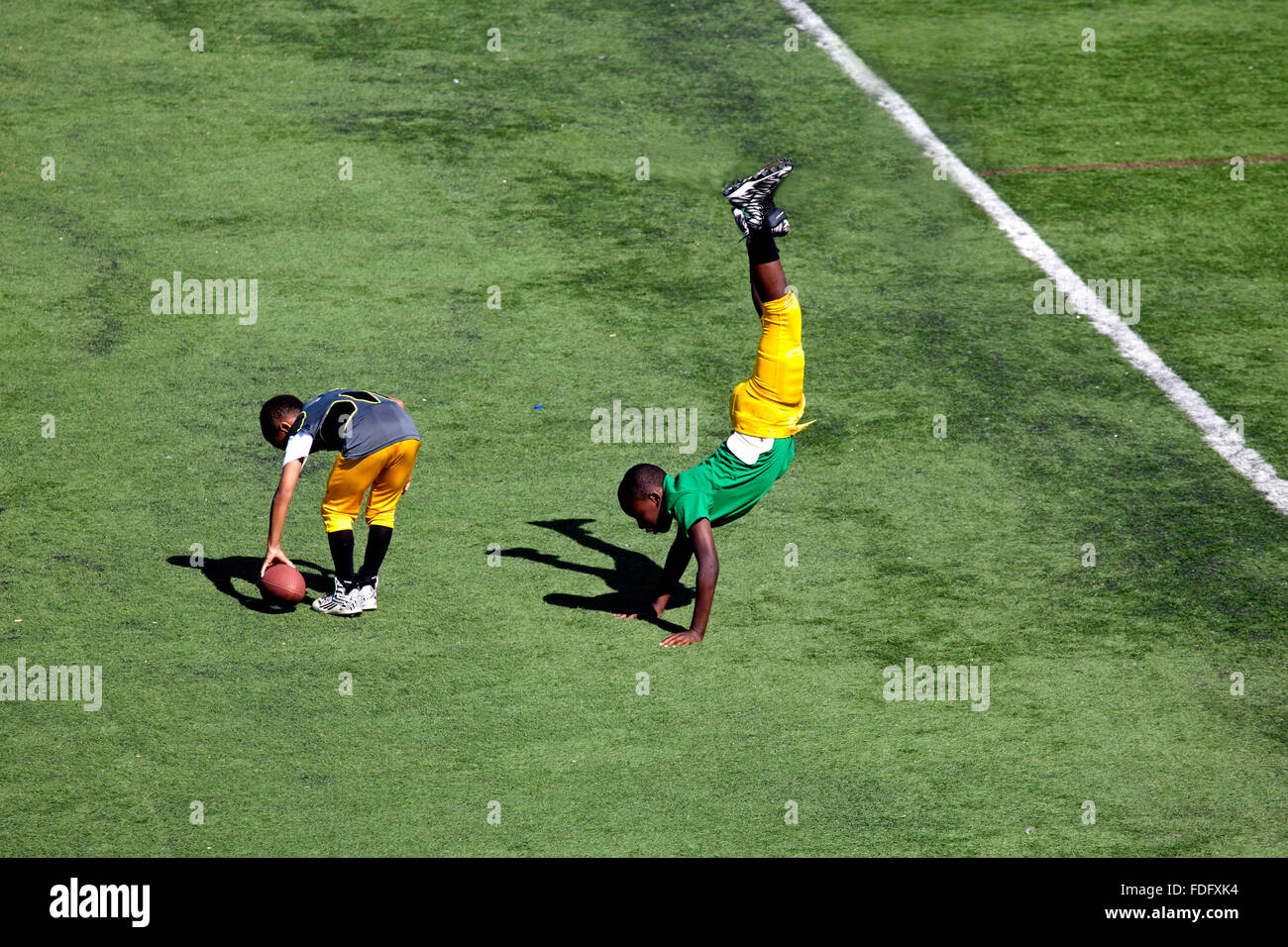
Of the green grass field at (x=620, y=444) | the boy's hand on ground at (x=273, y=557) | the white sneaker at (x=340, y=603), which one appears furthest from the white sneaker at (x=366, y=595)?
the boy's hand on ground at (x=273, y=557)

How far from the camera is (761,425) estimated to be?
815cm

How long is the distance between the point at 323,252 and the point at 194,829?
704 cm

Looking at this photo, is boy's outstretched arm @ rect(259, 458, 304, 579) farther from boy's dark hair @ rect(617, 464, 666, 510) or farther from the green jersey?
the green jersey

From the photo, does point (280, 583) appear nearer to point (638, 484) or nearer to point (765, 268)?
point (638, 484)

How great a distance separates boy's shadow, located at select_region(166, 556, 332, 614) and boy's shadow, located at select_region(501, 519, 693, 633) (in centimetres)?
112

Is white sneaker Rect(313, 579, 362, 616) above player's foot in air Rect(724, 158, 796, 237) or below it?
below

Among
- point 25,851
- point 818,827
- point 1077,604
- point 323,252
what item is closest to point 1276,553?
point 1077,604

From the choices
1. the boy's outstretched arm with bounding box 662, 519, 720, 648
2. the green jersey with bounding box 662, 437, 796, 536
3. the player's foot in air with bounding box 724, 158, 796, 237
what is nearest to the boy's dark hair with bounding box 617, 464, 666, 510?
the green jersey with bounding box 662, 437, 796, 536

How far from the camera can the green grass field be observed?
279 inches

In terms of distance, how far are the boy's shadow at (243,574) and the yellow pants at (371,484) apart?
64 centimetres

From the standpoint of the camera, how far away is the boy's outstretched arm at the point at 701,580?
783cm

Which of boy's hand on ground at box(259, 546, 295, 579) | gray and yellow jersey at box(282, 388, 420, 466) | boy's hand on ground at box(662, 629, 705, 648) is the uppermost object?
gray and yellow jersey at box(282, 388, 420, 466)

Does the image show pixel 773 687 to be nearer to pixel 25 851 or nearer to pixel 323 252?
pixel 25 851

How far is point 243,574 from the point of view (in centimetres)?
873
